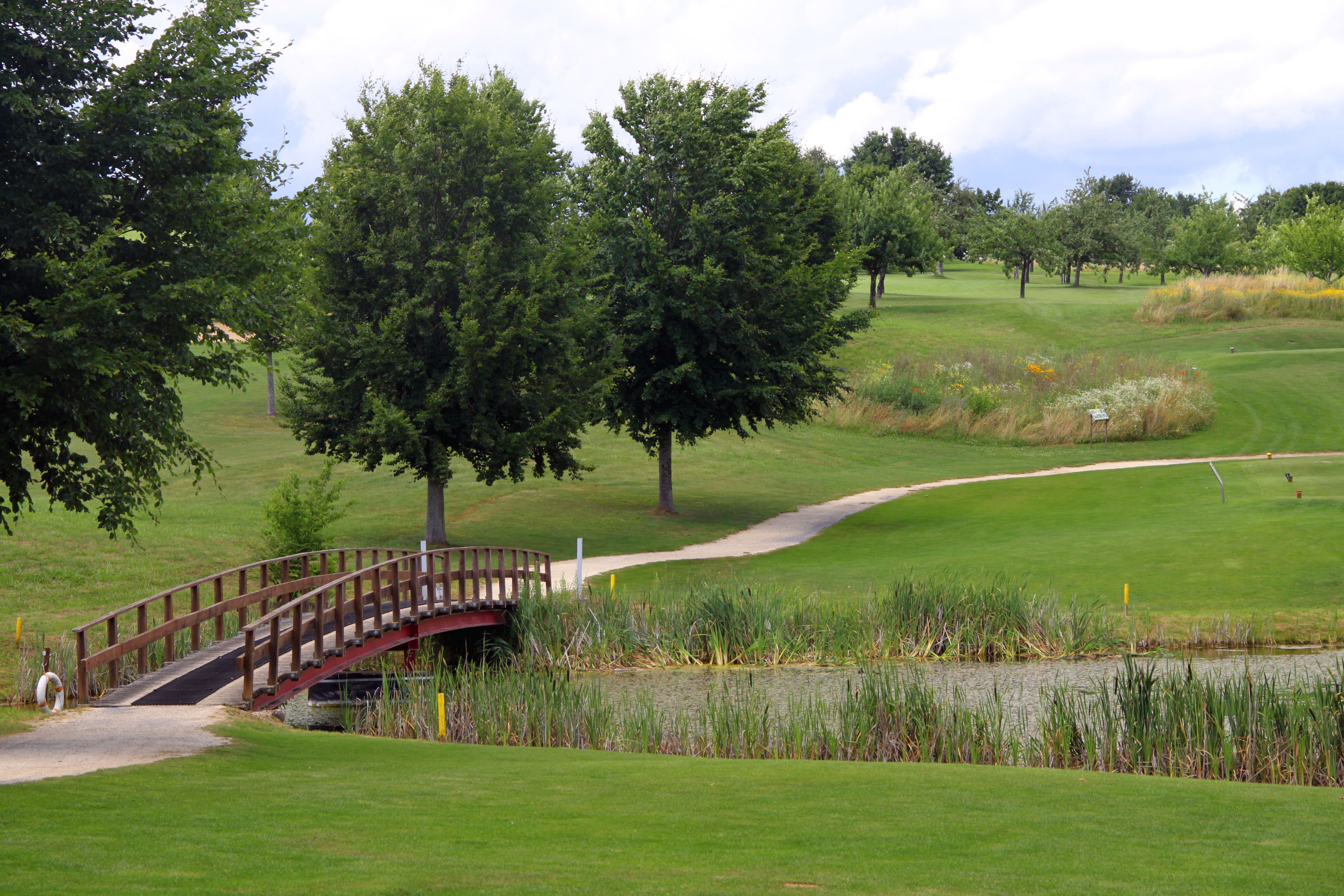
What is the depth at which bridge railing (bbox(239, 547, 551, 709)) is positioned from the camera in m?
15.5

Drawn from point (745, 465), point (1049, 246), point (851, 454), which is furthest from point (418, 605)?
point (1049, 246)

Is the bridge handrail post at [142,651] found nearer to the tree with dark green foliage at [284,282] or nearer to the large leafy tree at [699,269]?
the tree with dark green foliage at [284,282]

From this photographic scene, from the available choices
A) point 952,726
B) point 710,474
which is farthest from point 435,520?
point 952,726

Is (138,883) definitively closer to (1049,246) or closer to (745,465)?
(745,465)

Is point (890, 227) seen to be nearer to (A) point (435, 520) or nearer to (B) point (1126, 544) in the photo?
(B) point (1126, 544)

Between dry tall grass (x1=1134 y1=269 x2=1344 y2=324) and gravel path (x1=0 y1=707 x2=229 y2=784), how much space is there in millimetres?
69529

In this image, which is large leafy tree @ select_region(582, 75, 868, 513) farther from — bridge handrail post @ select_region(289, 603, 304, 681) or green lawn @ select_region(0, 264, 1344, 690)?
bridge handrail post @ select_region(289, 603, 304, 681)

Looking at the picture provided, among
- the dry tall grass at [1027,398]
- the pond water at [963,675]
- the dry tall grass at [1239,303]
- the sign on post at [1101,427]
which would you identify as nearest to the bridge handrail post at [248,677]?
A: the pond water at [963,675]

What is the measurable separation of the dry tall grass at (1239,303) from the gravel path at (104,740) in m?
69.5

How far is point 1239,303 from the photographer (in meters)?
73.9

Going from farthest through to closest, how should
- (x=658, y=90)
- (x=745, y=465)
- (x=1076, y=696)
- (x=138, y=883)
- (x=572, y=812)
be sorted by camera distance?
(x=745, y=465)
(x=658, y=90)
(x=1076, y=696)
(x=572, y=812)
(x=138, y=883)

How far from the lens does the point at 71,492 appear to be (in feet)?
47.4

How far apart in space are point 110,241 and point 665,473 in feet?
80.1

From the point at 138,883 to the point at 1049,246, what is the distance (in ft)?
292
